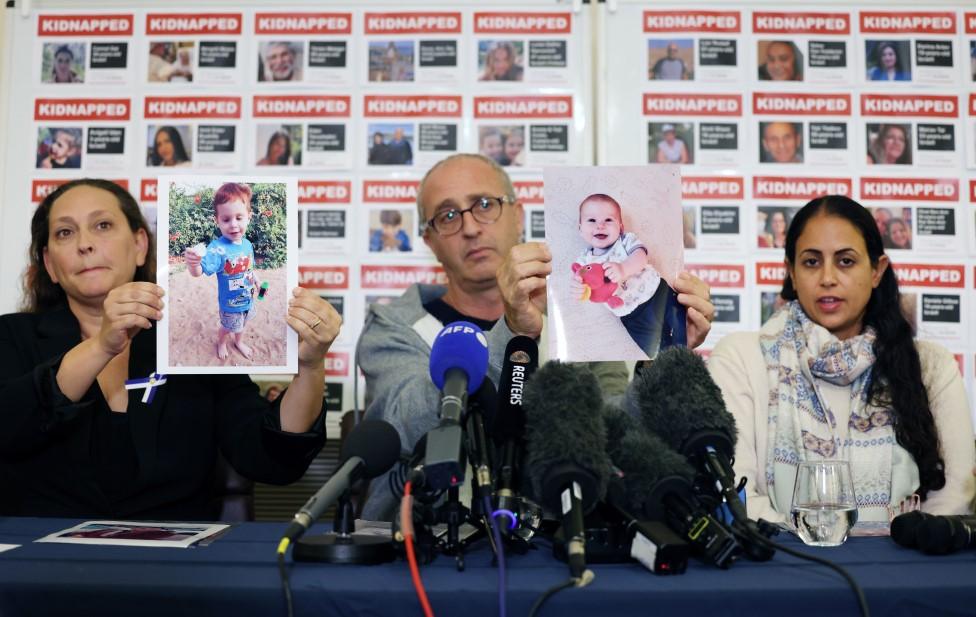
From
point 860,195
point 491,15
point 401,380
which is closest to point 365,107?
point 491,15

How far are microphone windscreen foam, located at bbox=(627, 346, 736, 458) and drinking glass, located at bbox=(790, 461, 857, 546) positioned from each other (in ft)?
0.81

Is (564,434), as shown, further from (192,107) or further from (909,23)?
(909,23)

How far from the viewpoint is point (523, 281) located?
195 cm

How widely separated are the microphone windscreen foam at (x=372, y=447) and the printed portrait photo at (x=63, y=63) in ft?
8.96

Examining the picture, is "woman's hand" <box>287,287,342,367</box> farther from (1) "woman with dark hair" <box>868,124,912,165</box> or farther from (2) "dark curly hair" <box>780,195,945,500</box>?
(1) "woman with dark hair" <box>868,124,912,165</box>

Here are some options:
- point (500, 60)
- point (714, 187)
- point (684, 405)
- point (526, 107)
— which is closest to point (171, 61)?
point (500, 60)

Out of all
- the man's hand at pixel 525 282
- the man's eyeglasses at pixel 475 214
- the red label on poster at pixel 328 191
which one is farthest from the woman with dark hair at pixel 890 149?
the red label on poster at pixel 328 191

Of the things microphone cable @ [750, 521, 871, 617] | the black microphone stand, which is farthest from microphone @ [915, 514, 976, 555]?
the black microphone stand

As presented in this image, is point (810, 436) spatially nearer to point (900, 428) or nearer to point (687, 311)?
point (900, 428)

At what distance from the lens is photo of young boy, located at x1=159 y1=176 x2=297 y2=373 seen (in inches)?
77.9

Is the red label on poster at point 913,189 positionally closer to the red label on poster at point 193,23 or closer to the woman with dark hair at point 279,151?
the woman with dark hair at point 279,151

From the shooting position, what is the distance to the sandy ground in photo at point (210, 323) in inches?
78.2

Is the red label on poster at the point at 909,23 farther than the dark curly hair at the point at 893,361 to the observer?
Yes

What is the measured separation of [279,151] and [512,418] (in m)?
2.24
